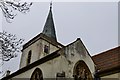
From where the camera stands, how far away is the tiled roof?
51.2 ft

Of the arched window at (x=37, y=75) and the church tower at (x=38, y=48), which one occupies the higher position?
the church tower at (x=38, y=48)

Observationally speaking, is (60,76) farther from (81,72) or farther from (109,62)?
(109,62)

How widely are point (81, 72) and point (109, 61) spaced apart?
318 centimetres

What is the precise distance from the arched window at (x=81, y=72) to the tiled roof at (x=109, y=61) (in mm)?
1021

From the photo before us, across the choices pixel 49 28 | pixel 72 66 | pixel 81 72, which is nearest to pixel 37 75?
pixel 72 66

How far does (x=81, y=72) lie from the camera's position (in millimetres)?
15391

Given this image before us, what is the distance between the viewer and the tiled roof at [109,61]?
1561 centimetres

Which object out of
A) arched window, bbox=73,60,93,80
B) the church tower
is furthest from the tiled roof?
the church tower

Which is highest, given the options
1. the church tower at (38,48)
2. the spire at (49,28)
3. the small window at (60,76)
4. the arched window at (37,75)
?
the spire at (49,28)

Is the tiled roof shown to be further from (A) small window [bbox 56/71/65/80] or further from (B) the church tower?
(B) the church tower

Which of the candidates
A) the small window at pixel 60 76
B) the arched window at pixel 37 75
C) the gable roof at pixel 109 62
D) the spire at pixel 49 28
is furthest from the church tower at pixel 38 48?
the small window at pixel 60 76

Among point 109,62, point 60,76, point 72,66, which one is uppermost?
point 109,62

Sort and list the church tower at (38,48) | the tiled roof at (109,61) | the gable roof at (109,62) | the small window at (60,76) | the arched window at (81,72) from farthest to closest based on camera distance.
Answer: the church tower at (38,48)
the tiled roof at (109,61)
the gable roof at (109,62)
the arched window at (81,72)
the small window at (60,76)

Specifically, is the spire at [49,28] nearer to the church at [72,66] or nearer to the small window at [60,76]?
the church at [72,66]
